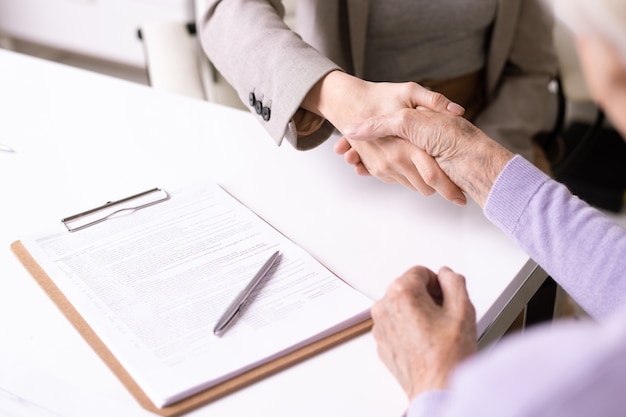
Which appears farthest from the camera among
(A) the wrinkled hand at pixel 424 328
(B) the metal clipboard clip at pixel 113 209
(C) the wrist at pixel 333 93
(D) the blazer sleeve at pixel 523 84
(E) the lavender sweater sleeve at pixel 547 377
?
(D) the blazer sleeve at pixel 523 84

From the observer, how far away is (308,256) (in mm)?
863

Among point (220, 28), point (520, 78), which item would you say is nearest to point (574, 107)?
point (520, 78)

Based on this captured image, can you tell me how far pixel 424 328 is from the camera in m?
0.69

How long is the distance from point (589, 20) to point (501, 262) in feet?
1.36

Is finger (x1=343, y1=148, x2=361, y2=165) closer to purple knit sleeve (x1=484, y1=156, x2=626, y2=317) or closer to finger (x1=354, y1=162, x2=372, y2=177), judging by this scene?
finger (x1=354, y1=162, x2=372, y2=177)

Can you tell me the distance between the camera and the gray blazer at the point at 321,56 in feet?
3.52

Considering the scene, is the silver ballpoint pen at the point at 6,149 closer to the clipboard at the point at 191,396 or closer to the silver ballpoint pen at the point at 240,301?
the clipboard at the point at 191,396

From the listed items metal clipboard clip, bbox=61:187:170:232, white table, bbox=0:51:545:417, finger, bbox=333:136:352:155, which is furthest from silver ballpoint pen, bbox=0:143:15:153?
finger, bbox=333:136:352:155

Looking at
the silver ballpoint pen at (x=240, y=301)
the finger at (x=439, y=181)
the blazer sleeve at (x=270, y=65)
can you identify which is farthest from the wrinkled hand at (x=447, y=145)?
the silver ballpoint pen at (x=240, y=301)

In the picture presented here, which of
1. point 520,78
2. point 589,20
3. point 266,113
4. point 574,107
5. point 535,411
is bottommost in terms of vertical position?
point 574,107

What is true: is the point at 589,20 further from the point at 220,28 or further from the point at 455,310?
the point at 220,28

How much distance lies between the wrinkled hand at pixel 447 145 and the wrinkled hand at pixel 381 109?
0.04 ft

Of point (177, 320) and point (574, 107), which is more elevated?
point (177, 320)

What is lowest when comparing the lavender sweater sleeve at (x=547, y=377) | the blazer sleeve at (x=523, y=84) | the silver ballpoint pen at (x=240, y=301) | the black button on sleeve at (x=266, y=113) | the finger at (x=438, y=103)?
the blazer sleeve at (x=523, y=84)
